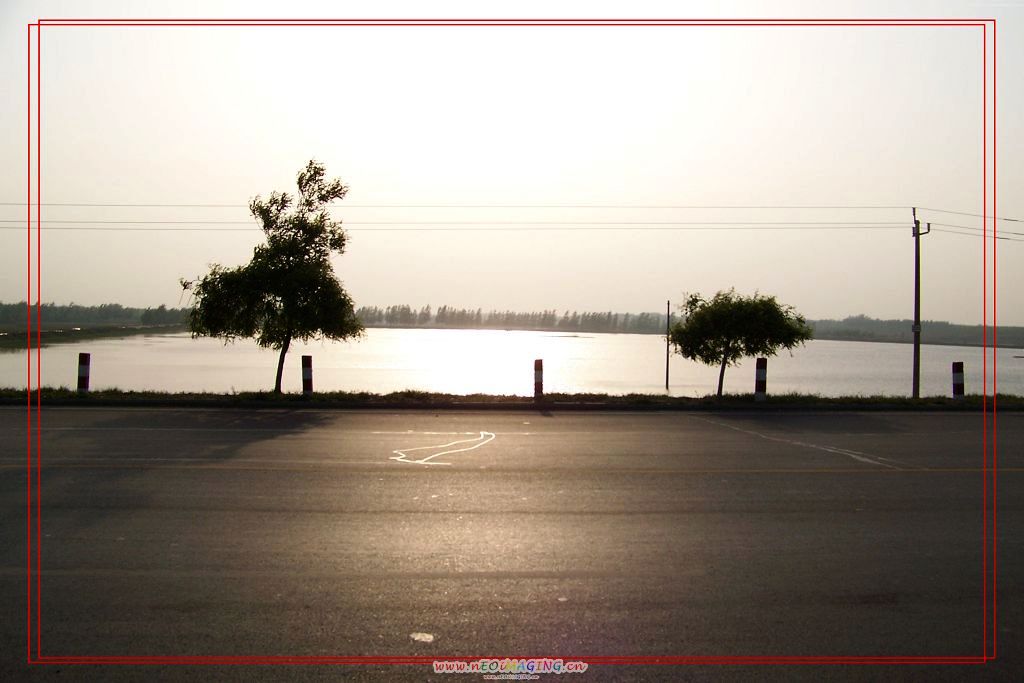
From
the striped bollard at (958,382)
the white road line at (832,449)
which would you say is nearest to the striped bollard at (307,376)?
the white road line at (832,449)

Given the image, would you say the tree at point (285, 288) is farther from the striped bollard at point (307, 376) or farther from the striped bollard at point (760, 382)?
the striped bollard at point (760, 382)

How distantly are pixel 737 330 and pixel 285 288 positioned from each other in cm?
1143

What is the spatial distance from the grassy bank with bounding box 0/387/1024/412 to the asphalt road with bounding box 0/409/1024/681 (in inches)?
205

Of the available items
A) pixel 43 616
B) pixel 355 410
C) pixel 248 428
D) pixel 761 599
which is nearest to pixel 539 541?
pixel 761 599

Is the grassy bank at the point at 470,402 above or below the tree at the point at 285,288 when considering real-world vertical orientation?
below

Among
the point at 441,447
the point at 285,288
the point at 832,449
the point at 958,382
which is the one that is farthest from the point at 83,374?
the point at 958,382

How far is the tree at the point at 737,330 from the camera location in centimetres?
2083

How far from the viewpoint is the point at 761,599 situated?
5.39 m

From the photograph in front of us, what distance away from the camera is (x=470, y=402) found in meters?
17.4

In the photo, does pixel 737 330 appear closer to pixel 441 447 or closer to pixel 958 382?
pixel 958 382

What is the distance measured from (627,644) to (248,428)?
33.5 feet

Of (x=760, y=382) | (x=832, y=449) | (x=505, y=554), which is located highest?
(x=760, y=382)

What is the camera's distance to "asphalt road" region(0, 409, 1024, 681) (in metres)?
4.64

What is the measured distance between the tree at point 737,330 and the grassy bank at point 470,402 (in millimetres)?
2184
